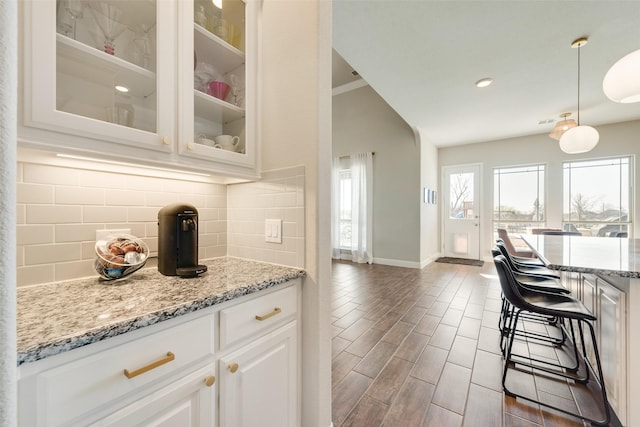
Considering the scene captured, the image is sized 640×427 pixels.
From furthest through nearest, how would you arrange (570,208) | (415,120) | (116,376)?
(570,208) → (415,120) → (116,376)

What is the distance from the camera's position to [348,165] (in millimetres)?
5863

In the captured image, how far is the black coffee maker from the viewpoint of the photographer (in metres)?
1.05

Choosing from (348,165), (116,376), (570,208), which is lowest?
(116,376)

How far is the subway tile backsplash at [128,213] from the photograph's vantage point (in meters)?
0.90

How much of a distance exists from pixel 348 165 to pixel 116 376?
5585mm

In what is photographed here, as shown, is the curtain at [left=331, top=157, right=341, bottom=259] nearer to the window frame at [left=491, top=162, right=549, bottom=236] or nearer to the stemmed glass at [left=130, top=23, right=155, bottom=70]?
the window frame at [left=491, top=162, right=549, bottom=236]

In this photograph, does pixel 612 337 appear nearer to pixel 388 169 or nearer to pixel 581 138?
pixel 581 138

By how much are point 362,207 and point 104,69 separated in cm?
501

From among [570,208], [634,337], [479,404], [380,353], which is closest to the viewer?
[634,337]

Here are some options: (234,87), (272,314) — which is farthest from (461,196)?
(272,314)

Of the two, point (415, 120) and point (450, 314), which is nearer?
point (450, 314)

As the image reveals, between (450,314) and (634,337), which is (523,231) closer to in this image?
(450,314)

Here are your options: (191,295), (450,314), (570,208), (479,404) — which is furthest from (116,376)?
(570,208)

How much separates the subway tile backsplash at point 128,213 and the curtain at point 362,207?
170 inches
